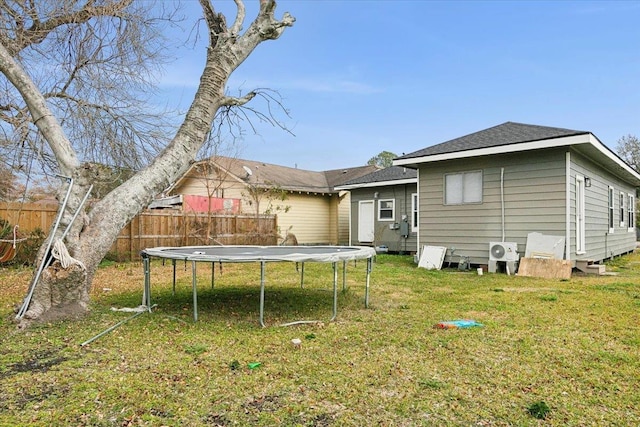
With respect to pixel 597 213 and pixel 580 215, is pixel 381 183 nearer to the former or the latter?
pixel 597 213

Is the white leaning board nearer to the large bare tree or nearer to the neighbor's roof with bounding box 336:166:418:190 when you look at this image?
the neighbor's roof with bounding box 336:166:418:190

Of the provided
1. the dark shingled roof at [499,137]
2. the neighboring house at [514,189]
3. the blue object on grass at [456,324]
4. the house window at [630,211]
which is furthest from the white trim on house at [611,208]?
the blue object on grass at [456,324]

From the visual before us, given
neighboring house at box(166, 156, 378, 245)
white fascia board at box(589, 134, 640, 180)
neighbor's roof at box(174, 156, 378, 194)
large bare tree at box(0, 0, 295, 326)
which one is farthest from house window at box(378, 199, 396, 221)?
large bare tree at box(0, 0, 295, 326)

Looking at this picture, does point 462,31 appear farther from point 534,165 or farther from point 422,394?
point 422,394

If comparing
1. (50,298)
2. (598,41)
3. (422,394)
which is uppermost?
(598,41)

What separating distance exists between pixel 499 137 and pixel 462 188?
4.40ft

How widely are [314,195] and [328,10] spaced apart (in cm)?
946

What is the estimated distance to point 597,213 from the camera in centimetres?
993

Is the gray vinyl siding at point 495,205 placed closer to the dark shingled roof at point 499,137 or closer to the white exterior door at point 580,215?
the dark shingled roof at point 499,137

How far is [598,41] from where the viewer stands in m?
10.9

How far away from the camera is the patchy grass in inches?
91.1

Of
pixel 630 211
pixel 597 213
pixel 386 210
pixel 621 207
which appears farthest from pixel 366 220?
pixel 630 211

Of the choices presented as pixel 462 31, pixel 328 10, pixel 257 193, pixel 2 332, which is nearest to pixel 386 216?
pixel 257 193

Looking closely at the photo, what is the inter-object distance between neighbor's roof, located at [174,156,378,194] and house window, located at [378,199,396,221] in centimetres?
293
